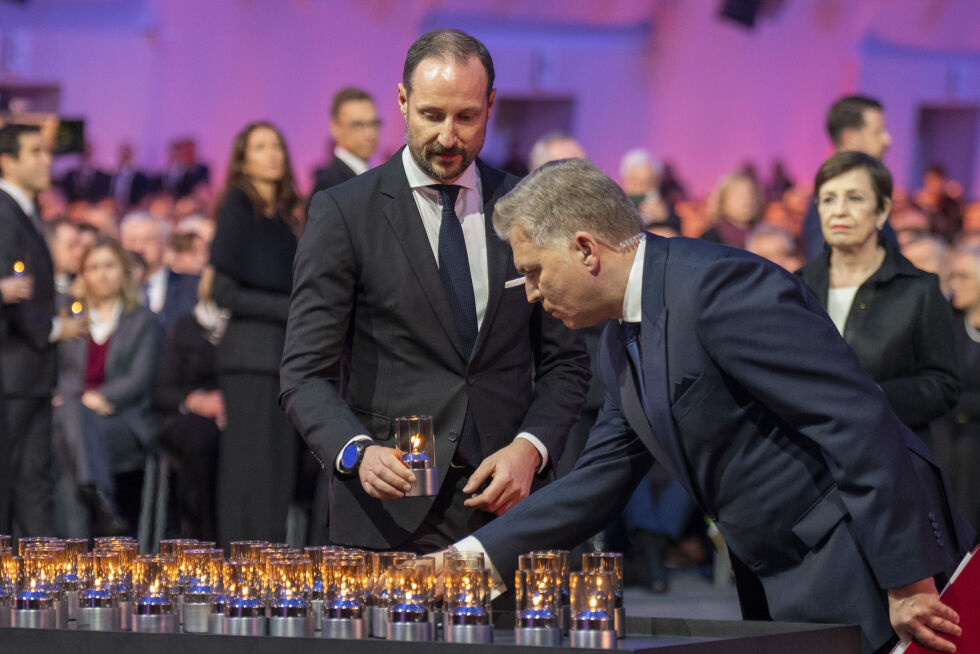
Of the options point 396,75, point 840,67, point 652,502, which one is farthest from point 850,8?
point 652,502

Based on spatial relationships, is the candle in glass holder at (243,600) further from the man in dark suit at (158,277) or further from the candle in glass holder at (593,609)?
the man in dark suit at (158,277)

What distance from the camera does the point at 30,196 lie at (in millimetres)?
7121

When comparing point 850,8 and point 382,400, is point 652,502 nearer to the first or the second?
point 382,400

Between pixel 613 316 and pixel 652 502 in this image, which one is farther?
pixel 652 502


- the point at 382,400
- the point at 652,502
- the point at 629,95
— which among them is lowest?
the point at 652,502

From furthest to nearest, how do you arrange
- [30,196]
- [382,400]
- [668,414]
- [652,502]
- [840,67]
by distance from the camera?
1. [840,67]
2. [652,502]
3. [30,196]
4. [382,400]
5. [668,414]

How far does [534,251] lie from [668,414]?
38 centimetres

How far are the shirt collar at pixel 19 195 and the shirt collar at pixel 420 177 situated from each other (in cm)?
365

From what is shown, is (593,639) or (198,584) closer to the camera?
(593,639)

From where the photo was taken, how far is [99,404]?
8039 millimetres

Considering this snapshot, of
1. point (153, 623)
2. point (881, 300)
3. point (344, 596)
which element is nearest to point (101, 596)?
point (153, 623)

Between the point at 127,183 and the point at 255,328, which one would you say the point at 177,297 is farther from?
the point at 127,183

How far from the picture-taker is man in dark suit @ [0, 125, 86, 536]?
22.1 feet

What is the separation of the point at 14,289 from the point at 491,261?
3.49m
